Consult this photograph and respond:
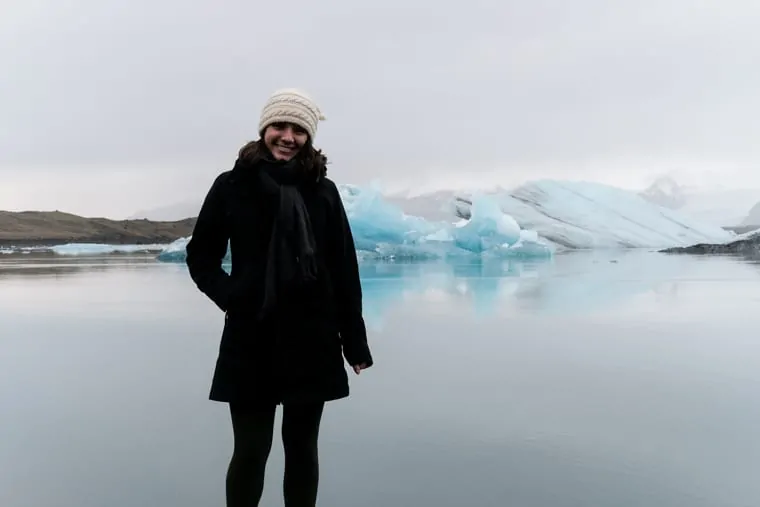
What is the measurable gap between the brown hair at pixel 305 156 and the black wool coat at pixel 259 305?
20 mm

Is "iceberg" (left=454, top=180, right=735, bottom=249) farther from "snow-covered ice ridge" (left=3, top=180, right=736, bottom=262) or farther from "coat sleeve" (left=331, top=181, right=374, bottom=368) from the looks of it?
"coat sleeve" (left=331, top=181, right=374, bottom=368)

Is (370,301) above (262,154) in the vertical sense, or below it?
below

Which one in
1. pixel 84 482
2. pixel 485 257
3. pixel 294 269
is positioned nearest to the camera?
pixel 294 269

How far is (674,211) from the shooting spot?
29.5 metres

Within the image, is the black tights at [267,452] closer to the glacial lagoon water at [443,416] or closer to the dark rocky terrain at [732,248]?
the glacial lagoon water at [443,416]

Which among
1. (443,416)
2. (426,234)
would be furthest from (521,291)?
(426,234)

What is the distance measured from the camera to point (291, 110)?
1451mm

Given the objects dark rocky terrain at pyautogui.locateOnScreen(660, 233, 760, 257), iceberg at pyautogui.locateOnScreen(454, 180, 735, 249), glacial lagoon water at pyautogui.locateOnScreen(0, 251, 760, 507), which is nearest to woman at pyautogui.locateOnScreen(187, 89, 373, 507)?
glacial lagoon water at pyautogui.locateOnScreen(0, 251, 760, 507)

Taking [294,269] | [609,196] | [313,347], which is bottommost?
[313,347]

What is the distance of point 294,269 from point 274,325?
13 cm

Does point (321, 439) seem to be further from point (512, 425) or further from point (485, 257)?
point (485, 257)

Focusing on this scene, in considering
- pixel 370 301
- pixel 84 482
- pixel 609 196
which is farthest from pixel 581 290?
pixel 609 196

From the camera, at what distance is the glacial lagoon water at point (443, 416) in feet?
6.07

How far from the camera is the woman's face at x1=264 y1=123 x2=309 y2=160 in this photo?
1.47 meters
